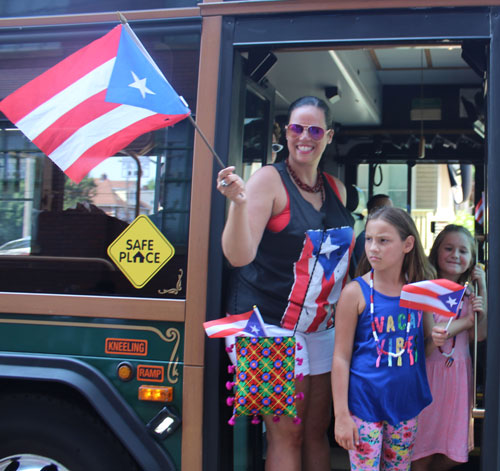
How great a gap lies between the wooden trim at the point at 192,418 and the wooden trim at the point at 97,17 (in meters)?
1.45

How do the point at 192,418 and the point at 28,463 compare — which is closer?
the point at 192,418

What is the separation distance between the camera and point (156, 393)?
97.9 inches

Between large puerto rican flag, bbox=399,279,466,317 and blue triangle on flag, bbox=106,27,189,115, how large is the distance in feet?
3.41

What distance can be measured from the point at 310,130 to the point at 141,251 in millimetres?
852

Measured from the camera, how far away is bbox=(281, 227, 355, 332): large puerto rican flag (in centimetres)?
243

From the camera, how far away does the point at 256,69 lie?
2.61 meters

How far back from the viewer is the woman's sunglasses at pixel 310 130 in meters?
2.43

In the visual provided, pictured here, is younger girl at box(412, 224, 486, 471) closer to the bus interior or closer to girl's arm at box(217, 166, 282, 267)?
girl's arm at box(217, 166, 282, 267)

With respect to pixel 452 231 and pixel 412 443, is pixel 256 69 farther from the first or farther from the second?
pixel 412 443

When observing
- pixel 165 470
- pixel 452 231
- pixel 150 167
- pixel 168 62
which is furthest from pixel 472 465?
pixel 168 62

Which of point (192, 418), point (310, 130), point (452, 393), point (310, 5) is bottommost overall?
point (192, 418)

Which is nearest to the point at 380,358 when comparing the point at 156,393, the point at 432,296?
the point at 432,296

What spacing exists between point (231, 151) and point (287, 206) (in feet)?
1.07

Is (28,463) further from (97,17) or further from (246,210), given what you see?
(97,17)
